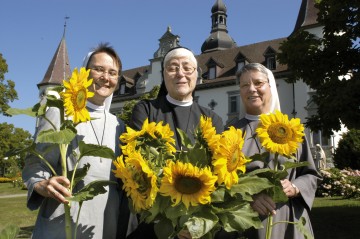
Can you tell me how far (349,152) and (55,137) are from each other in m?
22.4

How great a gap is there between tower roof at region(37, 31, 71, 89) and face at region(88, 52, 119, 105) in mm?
44861

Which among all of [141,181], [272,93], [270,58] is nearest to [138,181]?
[141,181]

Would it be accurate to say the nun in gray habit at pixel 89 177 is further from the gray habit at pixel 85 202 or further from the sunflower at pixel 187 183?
the sunflower at pixel 187 183

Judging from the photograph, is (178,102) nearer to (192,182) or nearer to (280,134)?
(280,134)

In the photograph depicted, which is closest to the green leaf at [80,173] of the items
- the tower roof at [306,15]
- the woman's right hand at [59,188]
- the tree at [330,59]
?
the woman's right hand at [59,188]

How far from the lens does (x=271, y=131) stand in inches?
68.4

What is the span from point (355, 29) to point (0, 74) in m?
32.7

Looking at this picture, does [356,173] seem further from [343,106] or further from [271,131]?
[271,131]

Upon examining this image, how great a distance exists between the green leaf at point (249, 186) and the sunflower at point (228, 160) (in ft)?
0.14

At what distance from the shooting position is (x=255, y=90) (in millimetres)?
2676

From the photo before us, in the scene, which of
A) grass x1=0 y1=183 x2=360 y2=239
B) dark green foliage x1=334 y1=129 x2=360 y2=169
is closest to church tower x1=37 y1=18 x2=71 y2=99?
grass x1=0 y1=183 x2=360 y2=239

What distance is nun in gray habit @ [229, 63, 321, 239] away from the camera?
8.14 feet

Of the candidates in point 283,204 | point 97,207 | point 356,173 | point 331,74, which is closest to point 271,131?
point 283,204

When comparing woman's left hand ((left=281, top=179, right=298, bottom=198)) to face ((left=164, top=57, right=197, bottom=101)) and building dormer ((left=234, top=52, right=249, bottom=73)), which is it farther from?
building dormer ((left=234, top=52, right=249, bottom=73))
